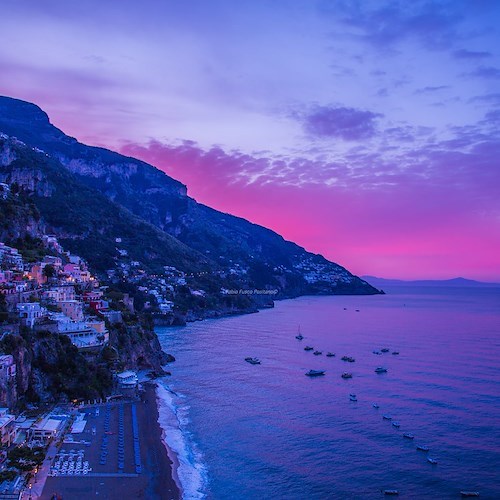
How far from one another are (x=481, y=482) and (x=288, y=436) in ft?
49.5

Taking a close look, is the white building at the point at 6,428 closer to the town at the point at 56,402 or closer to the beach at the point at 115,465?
the town at the point at 56,402

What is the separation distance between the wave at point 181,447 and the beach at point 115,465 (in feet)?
1.97

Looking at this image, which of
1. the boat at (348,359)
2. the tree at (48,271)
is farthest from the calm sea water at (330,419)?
the tree at (48,271)

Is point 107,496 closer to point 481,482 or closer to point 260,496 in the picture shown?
point 260,496

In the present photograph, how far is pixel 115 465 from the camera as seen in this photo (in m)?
34.4

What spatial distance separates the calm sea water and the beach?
4.81 ft

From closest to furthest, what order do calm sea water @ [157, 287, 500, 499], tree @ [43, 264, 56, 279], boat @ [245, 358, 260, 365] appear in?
calm sea water @ [157, 287, 500, 499] < tree @ [43, 264, 56, 279] < boat @ [245, 358, 260, 365]

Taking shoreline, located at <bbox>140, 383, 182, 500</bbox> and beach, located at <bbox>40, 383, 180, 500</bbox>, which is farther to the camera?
shoreline, located at <bbox>140, 383, 182, 500</bbox>

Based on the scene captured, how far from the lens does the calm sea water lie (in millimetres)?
34719

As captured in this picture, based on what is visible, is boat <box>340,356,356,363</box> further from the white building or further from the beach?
the white building

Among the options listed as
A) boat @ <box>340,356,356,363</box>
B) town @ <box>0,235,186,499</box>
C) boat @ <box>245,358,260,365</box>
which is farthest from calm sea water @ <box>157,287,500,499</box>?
town @ <box>0,235,186,499</box>

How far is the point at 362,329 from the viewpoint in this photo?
122 m

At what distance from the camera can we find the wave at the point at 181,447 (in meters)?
33.5

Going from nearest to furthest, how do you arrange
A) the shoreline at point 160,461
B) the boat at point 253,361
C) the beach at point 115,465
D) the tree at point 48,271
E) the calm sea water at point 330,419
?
the beach at point 115,465, the shoreline at point 160,461, the calm sea water at point 330,419, the tree at point 48,271, the boat at point 253,361
